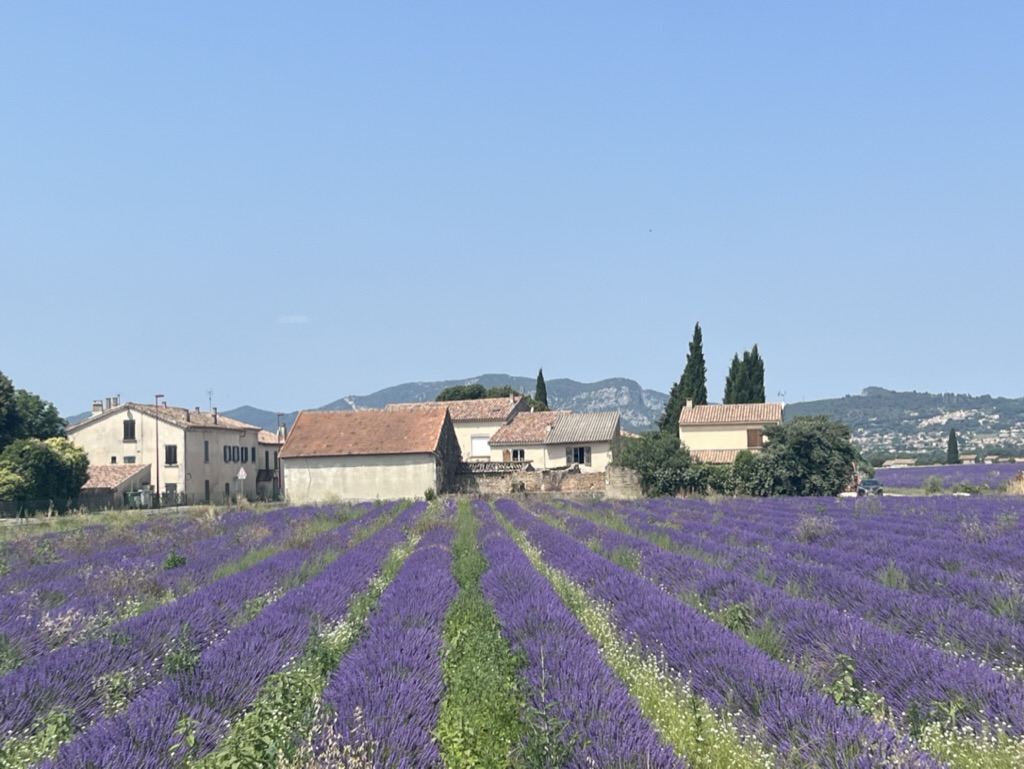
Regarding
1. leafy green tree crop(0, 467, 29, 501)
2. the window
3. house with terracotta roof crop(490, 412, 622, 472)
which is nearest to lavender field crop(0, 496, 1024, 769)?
leafy green tree crop(0, 467, 29, 501)

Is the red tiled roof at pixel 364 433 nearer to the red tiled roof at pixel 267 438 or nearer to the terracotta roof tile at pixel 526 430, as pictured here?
the terracotta roof tile at pixel 526 430

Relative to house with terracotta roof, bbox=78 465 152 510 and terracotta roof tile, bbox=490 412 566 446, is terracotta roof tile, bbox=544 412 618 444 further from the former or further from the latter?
house with terracotta roof, bbox=78 465 152 510

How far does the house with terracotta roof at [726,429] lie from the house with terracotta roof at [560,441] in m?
4.53

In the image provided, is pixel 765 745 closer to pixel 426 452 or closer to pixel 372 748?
pixel 372 748

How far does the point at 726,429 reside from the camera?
5088 centimetres

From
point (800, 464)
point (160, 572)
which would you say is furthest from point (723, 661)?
point (800, 464)

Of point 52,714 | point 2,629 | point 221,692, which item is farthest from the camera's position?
point 2,629

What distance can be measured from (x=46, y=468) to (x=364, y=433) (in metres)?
14.7

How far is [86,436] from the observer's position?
2004 inches

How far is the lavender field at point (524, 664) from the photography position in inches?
168

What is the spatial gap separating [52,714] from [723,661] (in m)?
4.20

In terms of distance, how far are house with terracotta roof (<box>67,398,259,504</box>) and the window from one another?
1880 centimetres

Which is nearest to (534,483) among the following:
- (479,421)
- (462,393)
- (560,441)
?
(560,441)

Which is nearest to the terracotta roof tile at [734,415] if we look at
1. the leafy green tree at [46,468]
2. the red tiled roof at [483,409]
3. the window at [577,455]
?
the window at [577,455]
